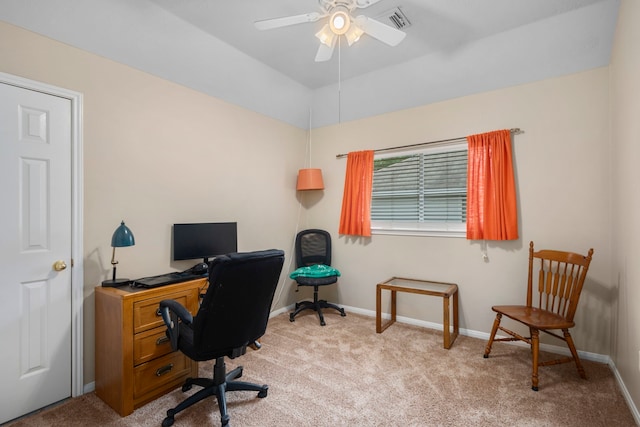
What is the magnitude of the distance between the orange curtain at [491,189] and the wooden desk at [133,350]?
9.11 ft

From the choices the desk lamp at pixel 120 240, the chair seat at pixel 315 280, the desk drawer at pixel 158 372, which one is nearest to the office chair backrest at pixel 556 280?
the chair seat at pixel 315 280

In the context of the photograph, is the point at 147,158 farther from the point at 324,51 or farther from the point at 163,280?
the point at 324,51

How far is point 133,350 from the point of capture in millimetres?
1919

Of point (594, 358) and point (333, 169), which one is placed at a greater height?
point (333, 169)

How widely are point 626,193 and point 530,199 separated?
784 millimetres

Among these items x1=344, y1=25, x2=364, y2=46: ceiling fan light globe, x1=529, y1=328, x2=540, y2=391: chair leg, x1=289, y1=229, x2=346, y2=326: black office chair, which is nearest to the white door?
x1=344, y1=25, x2=364, y2=46: ceiling fan light globe

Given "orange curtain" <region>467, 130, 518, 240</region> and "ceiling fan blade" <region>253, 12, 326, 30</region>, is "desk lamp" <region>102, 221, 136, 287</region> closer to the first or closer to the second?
"ceiling fan blade" <region>253, 12, 326, 30</region>

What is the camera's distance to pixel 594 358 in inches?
99.0

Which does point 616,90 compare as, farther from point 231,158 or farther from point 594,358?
point 231,158

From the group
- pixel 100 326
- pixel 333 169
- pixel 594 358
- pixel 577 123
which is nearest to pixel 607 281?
pixel 594 358

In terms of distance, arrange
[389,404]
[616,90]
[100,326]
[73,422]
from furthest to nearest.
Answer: [616,90] < [100,326] < [389,404] < [73,422]

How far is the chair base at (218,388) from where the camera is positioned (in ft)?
5.82

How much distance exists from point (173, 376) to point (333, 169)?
9.44 feet

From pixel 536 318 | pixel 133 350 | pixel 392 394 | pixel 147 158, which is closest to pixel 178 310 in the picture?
pixel 133 350
